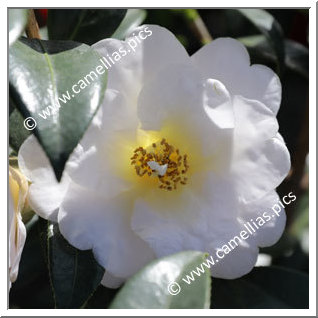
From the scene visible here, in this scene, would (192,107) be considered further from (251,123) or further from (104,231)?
(104,231)

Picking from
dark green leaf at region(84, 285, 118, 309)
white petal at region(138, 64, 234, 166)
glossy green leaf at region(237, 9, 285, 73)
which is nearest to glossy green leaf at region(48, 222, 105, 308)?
dark green leaf at region(84, 285, 118, 309)

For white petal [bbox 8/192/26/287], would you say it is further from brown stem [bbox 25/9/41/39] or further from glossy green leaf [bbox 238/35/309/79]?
glossy green leaf [bbox 238/35/309/79]

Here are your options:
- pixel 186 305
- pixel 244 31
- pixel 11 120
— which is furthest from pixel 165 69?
pixel 244 31

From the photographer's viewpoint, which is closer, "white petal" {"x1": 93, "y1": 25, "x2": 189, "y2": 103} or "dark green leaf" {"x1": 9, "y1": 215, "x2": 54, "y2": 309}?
"white petal" {"x1": 93, "y1": 25, "x2": 189, "y2": 103}

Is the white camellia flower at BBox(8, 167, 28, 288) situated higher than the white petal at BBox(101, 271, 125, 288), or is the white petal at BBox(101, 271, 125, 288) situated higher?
the white camellia flower at BBox(8, 167, 28, 288)

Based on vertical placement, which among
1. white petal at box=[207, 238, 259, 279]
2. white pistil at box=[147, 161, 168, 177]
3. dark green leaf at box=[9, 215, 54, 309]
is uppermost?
white pistil at box=[147, 161, 168, 177]
